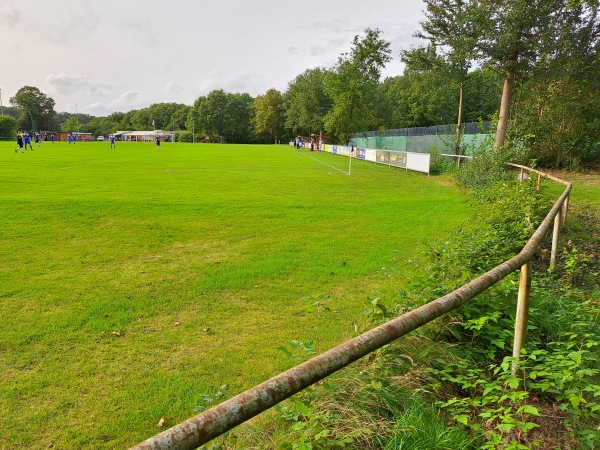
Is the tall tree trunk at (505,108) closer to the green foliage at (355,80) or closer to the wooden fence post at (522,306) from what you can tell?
the wooden fence post at (522,306)

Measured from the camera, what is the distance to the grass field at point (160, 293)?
353 centimetres

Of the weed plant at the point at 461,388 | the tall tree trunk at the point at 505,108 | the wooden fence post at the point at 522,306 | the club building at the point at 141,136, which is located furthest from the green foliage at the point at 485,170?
the club building at the point at 141,136

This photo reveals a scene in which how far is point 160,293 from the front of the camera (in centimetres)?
585

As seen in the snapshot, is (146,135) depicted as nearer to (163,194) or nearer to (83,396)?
(163,194)

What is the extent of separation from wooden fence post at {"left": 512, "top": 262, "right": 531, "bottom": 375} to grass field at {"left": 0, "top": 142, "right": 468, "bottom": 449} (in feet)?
4.30

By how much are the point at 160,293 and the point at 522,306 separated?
458 centimetres

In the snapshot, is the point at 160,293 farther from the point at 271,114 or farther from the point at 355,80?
the point at 271,114

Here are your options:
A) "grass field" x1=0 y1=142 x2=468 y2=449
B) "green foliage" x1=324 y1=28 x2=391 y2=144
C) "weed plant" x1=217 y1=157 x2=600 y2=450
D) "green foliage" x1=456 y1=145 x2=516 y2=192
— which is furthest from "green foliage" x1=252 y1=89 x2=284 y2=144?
"weed plant" x1=217 y1=157 x2=600 y2=450

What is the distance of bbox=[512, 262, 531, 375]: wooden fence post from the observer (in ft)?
9.21

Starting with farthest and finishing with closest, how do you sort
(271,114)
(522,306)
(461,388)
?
(271,114), (461,388), (522,306)

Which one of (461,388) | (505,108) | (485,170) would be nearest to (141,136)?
(505,108)

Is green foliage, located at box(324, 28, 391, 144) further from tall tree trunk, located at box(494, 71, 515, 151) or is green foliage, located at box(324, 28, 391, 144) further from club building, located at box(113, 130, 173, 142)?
club building, located at box(113, 130, 173, 142)

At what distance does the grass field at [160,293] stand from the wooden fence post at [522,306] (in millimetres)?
1310

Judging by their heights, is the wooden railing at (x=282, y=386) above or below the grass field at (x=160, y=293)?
above
